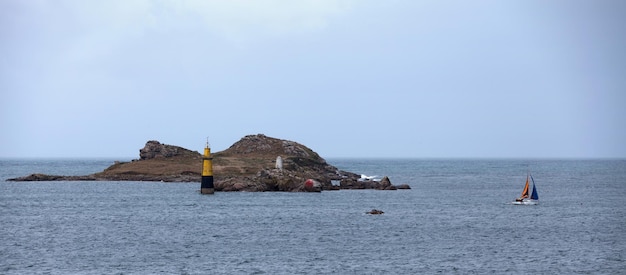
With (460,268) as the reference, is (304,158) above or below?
above

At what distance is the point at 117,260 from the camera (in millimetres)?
50812

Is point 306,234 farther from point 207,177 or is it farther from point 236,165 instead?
point 236,165

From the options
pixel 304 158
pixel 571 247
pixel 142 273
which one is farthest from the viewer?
pixel 304 158

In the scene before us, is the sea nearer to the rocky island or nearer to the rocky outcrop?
the rocky island

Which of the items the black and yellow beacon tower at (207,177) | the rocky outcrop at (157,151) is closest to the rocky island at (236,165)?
the rocky outcrop at (157,151)

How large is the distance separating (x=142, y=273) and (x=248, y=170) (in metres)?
96.4

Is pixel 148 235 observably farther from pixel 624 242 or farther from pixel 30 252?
pixel 624 242

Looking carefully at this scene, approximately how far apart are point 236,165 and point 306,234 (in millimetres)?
80941

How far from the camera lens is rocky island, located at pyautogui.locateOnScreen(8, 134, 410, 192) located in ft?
442

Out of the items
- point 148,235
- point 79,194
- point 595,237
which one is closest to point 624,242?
point 595,237

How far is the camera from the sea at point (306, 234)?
1946 inches

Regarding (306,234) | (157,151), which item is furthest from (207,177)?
(157,151)

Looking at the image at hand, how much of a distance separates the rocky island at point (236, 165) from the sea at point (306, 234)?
85.6 ft

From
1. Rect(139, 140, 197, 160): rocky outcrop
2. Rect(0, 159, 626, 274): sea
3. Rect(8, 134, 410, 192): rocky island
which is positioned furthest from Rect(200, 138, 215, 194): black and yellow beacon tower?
Rect(139, 140, 197, 160): rocky outcrop
